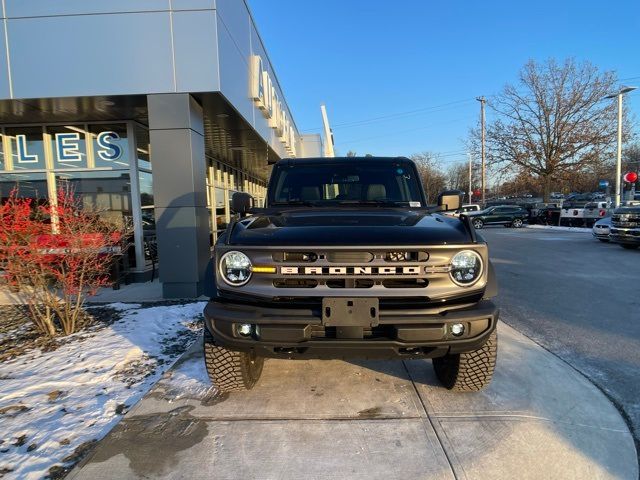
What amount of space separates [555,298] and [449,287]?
5098 mm

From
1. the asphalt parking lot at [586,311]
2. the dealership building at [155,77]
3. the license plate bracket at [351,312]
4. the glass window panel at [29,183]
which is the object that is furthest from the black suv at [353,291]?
the glass window panel at [29,183]

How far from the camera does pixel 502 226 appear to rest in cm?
2975

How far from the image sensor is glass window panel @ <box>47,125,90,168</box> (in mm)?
9250

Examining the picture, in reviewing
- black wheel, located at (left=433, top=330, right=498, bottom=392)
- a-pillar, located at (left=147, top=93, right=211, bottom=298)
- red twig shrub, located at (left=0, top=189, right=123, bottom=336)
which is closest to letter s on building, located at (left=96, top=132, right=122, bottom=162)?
a-pillar, located at (left=147, top=93, right=211, bottom=298)

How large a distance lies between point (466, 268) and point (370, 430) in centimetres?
130

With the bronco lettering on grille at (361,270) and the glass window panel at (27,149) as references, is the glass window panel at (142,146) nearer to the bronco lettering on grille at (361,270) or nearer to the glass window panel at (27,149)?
the glass window panel at (27,149)

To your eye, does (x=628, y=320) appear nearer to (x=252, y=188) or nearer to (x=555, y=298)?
(x=555, y=298)

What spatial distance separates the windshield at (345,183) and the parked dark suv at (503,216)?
82.4 feet

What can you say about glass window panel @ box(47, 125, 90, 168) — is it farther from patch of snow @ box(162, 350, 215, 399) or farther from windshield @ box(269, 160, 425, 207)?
patch of snow @ box(162, 350, 215, 399)

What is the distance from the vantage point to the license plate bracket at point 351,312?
2.56m

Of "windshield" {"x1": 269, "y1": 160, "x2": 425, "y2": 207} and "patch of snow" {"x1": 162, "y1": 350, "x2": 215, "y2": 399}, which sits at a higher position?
"windshield" {"x1": 269, "y1": 160, "x2": 425, "y2": 207}

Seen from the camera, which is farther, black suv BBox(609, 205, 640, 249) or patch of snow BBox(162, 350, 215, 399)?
black suv BBox(609, 205, 640, 249)

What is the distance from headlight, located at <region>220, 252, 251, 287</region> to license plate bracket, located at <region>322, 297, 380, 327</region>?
23.2 inches

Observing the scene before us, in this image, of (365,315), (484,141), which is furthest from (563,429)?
(484,141)
